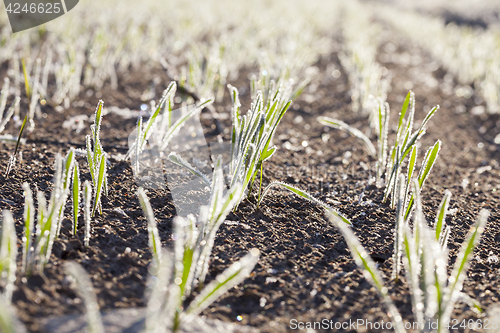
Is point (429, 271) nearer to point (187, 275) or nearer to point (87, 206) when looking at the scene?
point (187, 275)

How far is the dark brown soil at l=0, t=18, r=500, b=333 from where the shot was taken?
0.67 m

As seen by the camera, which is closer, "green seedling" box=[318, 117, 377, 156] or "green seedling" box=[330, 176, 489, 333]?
"green seedling" box=[330, 176, 489, 333]

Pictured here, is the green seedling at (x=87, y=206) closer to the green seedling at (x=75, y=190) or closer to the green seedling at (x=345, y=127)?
the green seedling at (x=75, y=190)

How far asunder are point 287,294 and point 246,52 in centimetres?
226

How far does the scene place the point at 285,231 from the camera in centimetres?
92

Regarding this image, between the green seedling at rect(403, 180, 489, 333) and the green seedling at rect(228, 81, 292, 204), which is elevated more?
the green seedling at rect(228, 81, 292, 204)

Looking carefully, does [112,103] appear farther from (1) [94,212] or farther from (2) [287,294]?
(2) [287,294]

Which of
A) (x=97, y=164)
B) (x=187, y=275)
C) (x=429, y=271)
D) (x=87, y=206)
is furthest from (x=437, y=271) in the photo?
→ (x=97, y=164)

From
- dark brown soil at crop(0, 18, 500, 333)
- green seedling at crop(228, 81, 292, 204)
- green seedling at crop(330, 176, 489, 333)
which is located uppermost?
green seedling at crop(228, 81, 292, 204)

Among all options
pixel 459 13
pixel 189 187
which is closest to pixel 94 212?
pixel 189 187

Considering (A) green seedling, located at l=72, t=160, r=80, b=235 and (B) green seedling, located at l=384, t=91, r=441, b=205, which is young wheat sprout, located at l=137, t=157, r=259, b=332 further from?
(B) green seedling, located at l=384, t=91, r=441, b=205

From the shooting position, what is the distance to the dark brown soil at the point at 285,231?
2.18 ft

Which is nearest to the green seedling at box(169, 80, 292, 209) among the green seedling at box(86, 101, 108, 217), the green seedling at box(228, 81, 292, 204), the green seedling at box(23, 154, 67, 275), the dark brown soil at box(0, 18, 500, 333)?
the green seedling at box(228, 81, 292, 204)

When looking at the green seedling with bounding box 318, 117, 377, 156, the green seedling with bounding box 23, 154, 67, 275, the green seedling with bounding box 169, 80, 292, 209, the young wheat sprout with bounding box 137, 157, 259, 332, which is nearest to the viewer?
the young wheat sprout with bounding box 137, 157, 259, 332
